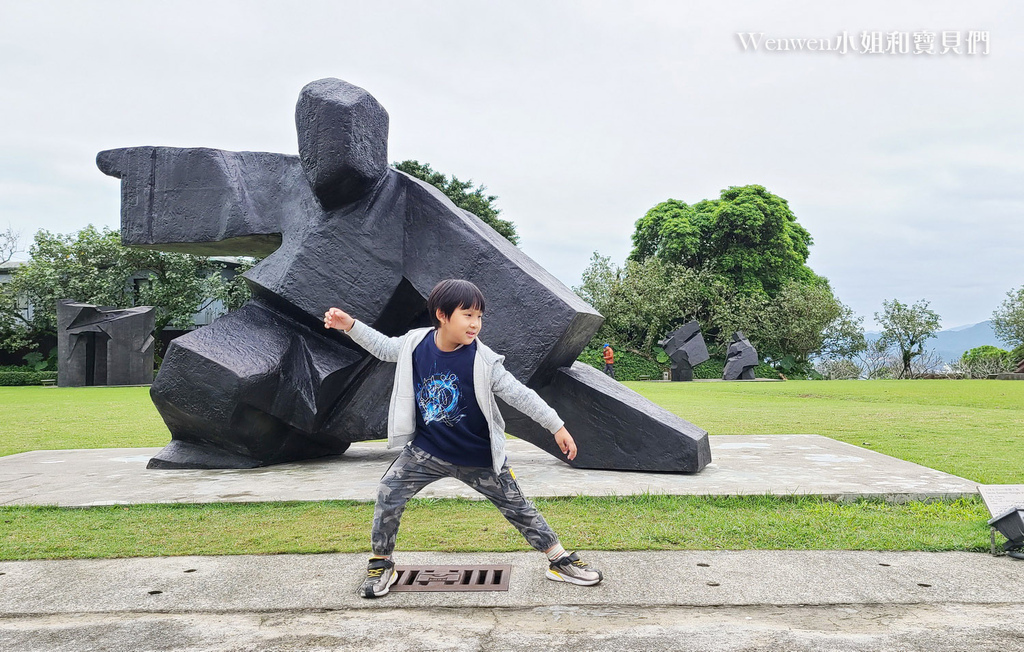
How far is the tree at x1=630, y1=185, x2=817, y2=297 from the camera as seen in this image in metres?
35.5

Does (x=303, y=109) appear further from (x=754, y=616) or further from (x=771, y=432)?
(x=771, y=432)

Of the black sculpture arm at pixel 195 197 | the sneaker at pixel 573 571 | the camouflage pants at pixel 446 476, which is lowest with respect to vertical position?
the sneaker at pixel 573 571

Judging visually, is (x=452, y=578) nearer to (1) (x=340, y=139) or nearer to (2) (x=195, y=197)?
(1) (x=340, y=139)

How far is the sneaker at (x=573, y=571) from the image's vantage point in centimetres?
308

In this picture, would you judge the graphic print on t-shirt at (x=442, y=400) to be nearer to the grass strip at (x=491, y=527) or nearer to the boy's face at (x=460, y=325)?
the boy's face at (x=460, y=325)

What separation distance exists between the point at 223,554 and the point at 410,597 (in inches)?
43.7

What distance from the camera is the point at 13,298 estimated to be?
31.2 metres

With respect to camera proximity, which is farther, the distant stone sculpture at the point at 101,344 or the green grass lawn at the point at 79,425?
the distant stone sculpture at the point at 101,344

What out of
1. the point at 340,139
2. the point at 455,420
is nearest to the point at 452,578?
the point at 455,420

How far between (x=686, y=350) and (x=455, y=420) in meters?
26.9

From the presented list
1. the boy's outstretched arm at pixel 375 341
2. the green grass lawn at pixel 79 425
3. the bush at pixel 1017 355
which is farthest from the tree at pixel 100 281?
the bush at pixel 1017 355

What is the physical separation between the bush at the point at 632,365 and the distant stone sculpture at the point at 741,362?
328cm

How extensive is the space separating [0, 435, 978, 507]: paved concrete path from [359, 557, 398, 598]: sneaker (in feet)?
5.41

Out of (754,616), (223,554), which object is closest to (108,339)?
Result: (223,554)
